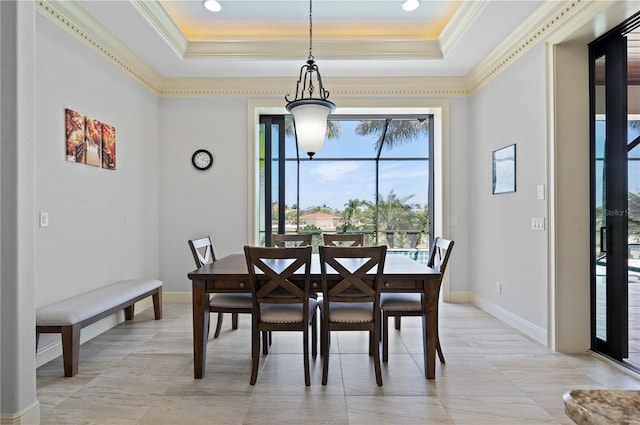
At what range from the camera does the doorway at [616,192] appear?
99.3 inches

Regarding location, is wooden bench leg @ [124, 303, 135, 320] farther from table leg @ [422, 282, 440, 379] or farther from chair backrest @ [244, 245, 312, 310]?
table leg @ [422, 282, 440, 379]

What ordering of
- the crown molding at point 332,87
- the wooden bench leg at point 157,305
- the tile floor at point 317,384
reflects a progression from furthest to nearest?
the crown molding at point 332,87
the wooden bench leg at point 157,305
the tile floor at point 317,384

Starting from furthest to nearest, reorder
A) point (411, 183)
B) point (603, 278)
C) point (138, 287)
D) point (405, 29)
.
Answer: point (411, 183) < point (405, 29) < point (138, 287) < point (603, 278)

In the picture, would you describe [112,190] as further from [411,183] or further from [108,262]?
[411,183]

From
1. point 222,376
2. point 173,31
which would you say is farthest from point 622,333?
point 173,31

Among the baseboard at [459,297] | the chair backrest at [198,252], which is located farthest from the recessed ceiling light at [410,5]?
the baseboard at [459,297]

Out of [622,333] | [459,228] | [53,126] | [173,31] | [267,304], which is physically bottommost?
[622,333]

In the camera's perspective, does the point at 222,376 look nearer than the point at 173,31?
Yes

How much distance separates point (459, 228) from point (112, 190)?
13.2 ft

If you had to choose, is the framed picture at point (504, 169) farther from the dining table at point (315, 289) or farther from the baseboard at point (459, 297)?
the dining table at point (315, 289)

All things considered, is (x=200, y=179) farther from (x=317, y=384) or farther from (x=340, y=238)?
(x=317, y=384)

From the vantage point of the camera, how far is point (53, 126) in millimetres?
2771

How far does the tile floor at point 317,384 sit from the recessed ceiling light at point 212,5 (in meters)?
3.11

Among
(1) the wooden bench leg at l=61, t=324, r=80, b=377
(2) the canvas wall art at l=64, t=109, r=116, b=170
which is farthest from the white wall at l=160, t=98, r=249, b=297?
(1) the wooden bench leg at l=61, t=324, r=80, b=377
